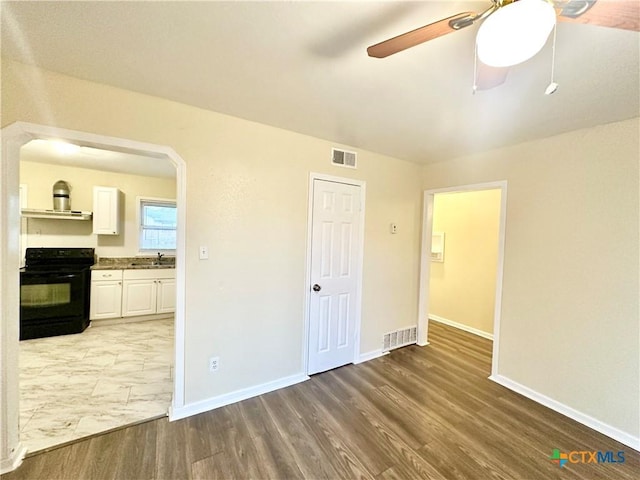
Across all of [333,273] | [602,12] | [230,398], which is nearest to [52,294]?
[230,398]

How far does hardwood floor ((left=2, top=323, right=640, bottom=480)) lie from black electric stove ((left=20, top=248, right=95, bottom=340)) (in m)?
2.63

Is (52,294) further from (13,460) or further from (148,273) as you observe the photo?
(13,460)

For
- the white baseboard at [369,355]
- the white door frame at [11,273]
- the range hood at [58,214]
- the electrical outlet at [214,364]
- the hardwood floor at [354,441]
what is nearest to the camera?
the white door frame at [11,273]

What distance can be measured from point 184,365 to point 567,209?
3644 mm

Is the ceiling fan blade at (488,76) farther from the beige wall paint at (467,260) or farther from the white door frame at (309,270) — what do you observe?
the beige wall paint at (467,260)

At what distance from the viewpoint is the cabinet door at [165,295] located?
443 cm

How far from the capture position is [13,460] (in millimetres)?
1634

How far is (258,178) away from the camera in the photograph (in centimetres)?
243

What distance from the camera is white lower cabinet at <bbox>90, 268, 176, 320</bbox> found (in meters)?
4.02

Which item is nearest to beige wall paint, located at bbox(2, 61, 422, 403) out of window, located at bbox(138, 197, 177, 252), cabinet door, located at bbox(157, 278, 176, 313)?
cabinet door, located at bbox(157, 278, 176, 313)

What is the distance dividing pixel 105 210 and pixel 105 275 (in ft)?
3.52

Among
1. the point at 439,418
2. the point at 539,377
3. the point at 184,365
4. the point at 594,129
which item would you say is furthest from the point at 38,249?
the point at 594,129

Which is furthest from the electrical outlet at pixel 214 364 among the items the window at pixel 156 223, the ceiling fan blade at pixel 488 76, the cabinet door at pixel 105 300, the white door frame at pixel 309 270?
the window at pixel 156 223

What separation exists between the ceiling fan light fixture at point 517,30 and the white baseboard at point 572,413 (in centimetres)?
294
